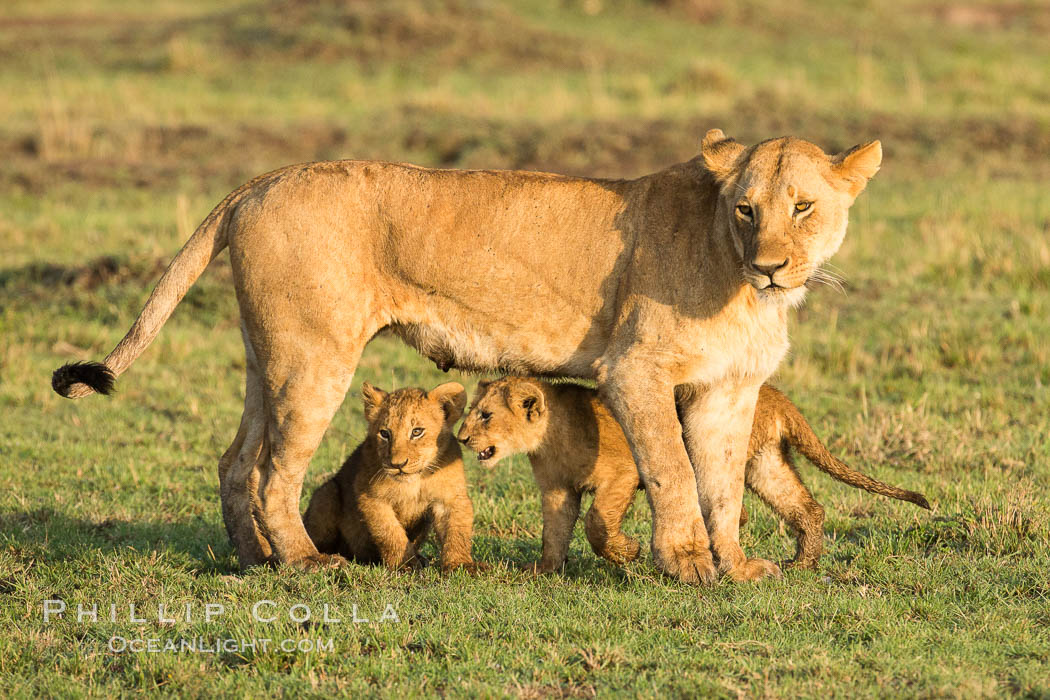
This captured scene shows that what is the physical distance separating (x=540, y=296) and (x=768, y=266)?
40.1 inches

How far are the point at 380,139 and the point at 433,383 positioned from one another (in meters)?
9.20

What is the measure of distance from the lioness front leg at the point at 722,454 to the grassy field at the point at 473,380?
0.34 metres

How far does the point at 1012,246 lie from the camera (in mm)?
11414

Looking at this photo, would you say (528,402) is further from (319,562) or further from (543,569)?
(319,562)

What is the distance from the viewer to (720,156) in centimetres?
532

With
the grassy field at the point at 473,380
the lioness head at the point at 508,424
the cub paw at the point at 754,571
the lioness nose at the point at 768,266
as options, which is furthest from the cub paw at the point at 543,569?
the lioness nose at the point at 768,266

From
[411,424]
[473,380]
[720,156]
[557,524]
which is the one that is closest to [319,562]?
[411,424]

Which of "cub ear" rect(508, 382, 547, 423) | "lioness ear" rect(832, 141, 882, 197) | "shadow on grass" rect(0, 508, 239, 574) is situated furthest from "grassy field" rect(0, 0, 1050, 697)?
"lioness ear" rect(832, 141, 882, 197)

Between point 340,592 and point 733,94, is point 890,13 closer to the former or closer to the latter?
point 733,94

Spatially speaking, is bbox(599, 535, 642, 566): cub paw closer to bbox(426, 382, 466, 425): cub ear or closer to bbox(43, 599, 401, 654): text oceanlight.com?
bbox(426, 382, 466, 425): cub ear

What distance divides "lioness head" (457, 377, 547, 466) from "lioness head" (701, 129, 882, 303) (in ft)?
3.53

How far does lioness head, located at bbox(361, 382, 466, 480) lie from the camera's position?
5551 millimetres

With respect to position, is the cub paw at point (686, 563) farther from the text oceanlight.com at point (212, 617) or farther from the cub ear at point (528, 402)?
the text oceanlight.com at point (212, 617)

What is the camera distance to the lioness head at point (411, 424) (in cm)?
555
